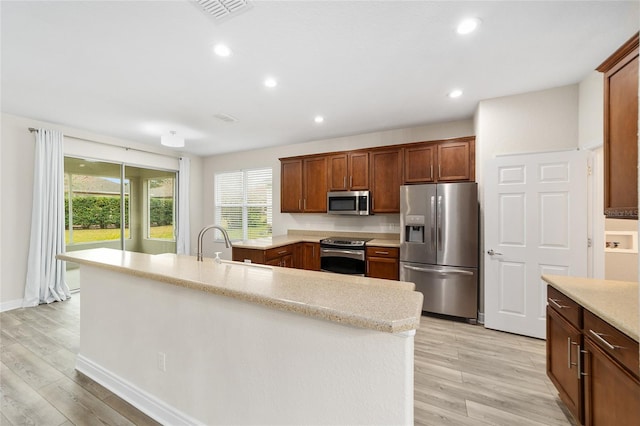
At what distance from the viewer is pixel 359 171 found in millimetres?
4352

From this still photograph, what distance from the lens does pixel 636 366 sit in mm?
1090

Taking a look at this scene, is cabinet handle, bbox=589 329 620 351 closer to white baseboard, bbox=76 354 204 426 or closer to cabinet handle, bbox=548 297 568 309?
cabinet handle, bbox=548 297 568 309

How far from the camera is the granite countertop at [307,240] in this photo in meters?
3.77

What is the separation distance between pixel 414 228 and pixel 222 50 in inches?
117

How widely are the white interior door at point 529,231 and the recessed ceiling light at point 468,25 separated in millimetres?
1638

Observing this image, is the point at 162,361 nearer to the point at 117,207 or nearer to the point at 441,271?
the point at 441,271

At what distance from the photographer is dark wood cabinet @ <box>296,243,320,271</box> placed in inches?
173

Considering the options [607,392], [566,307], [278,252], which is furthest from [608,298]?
[278,252]

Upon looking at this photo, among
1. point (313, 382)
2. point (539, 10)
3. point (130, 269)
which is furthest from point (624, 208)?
point (130, 269)

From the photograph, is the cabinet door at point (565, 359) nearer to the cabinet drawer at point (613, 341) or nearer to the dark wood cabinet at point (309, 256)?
the cabinet drawer at point (613, 341)

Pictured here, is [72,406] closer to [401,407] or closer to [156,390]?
[156,390]

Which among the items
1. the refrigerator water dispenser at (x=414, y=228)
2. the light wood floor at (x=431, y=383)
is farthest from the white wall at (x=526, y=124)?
the light wood floor at (x=431, y=383)

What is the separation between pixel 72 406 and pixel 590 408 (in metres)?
3.27

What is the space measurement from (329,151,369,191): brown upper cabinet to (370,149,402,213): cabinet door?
0.13 m
